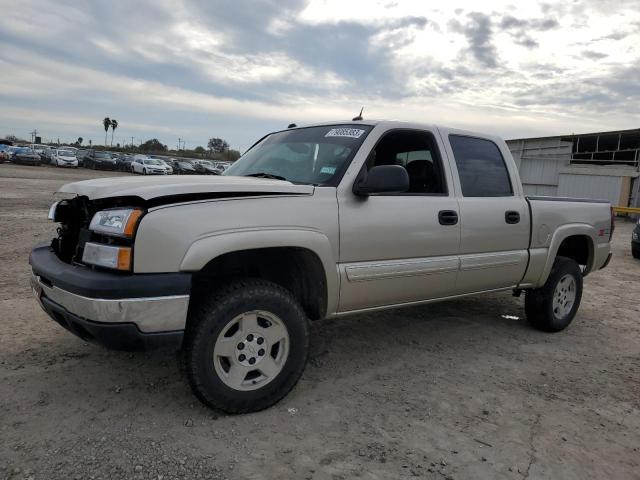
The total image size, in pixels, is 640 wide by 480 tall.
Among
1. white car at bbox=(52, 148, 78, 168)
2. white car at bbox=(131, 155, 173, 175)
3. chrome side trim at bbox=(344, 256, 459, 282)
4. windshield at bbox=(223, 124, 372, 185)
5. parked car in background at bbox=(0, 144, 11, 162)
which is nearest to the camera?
chrome side trim at bbox=(344, 256, 459, 282)

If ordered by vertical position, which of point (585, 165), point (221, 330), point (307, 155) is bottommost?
point (221, 330)

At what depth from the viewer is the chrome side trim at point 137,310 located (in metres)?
2.55

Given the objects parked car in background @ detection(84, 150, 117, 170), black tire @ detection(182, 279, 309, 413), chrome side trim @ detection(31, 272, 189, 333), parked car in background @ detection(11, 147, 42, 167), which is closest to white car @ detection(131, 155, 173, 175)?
parked car in background @ detection(84, 150, 117, 170)

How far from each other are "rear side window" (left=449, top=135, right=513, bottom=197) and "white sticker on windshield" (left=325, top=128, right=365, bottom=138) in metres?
0.92

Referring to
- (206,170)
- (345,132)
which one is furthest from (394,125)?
(206,170)

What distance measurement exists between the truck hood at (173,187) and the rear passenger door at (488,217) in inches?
59.7

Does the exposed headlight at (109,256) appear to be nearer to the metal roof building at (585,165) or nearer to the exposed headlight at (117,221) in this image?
the exposed headlight at (117,221)

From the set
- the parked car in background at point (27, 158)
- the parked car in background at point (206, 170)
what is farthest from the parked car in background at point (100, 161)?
the parked car in background at point (206, 170)

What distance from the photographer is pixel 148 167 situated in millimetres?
38688

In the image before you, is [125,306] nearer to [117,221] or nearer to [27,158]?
[117,221]

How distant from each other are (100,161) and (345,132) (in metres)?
45.1

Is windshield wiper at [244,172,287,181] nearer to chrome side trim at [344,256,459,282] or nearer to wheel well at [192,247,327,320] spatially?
wheel well at [192,247,327,320]

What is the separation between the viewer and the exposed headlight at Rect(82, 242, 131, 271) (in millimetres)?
2594

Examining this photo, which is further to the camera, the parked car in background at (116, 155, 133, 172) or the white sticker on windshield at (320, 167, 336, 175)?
the parked car in background at (116, 155, 133, 172)
